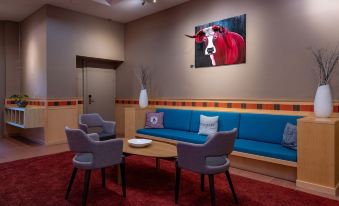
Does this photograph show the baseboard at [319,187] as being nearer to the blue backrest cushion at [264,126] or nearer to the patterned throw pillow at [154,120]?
the blue backrest cushion at [264,126]

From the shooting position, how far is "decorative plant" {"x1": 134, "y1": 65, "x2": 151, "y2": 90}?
5918 mm

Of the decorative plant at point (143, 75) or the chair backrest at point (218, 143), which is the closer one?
the chair backrest at point (218, 143)

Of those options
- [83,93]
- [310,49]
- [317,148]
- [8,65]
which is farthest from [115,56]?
[317,148]

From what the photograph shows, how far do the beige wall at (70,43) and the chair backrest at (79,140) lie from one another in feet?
10.5

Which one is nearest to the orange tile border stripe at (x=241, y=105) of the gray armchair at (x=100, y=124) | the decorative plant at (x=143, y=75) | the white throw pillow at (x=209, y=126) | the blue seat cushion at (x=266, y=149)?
the white throw pillow at (x=209, y=126)

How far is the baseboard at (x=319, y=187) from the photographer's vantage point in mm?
2689

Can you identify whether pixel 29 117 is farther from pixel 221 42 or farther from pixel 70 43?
pixel 221 42

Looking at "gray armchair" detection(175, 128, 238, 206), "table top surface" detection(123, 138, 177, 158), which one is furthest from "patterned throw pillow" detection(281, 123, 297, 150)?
"table top surface" detection(123, 138, 177, 158)

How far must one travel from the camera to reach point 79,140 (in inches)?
92.7

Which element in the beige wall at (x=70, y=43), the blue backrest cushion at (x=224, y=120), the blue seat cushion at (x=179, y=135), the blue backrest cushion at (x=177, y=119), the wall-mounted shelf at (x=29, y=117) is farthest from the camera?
the beige wall at (x=70, y=43)

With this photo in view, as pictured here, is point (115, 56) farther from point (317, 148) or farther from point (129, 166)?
point (317, 148)

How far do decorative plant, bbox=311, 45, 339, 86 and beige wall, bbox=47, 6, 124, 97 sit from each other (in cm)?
474

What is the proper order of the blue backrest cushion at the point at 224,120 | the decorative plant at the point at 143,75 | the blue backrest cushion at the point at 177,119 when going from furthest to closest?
the decorative plant at the point at 143,75, the blue backrest cushion at the point at 177,119, the blue backrest cushion at the point at 224,120

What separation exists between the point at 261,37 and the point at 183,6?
195 centimetres
